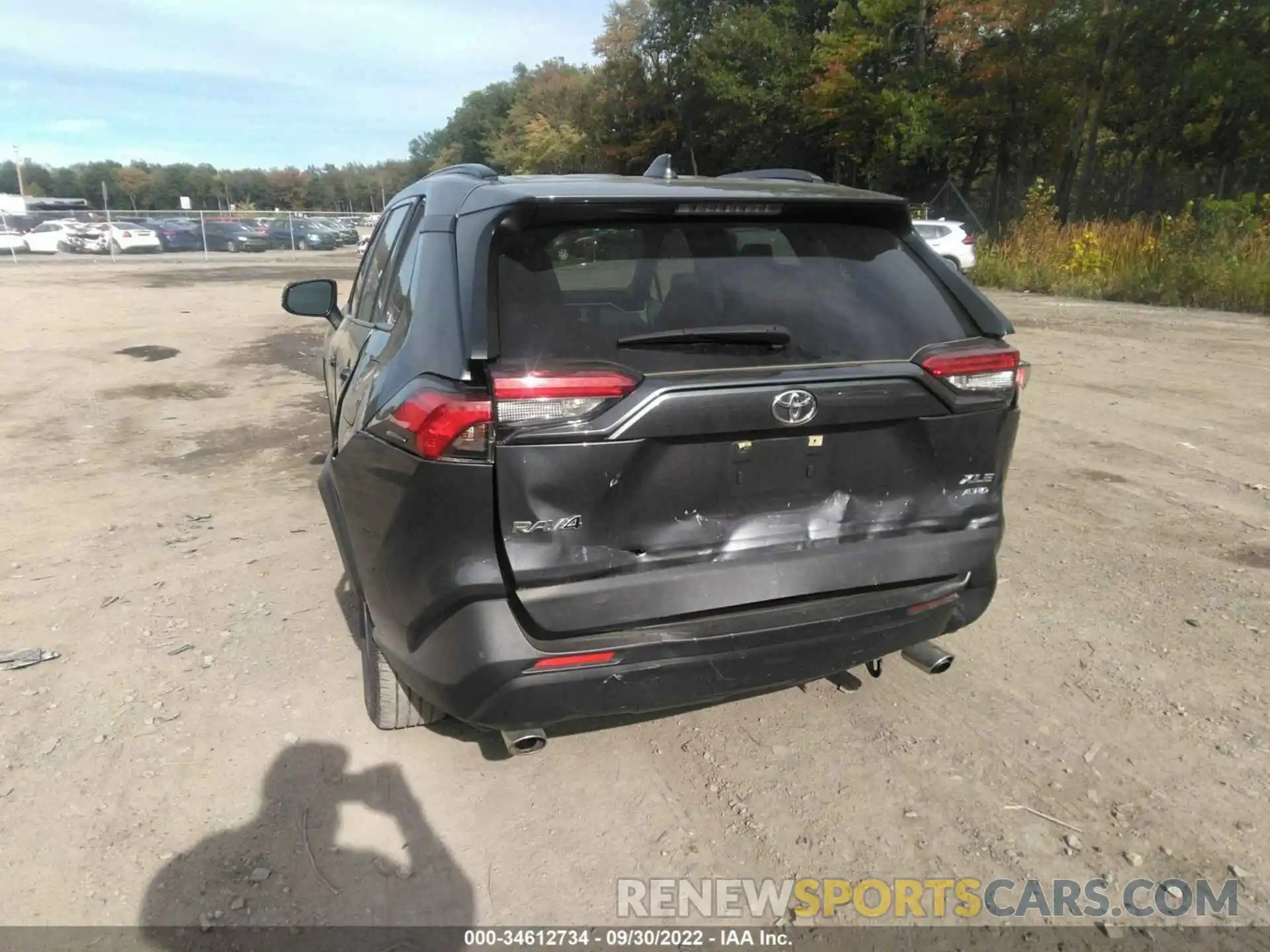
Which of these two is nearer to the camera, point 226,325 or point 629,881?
point 629,881

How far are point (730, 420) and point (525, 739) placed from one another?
3.44 feet

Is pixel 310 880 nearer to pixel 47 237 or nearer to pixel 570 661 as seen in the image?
pixel 570 661

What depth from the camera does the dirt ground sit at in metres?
2.47

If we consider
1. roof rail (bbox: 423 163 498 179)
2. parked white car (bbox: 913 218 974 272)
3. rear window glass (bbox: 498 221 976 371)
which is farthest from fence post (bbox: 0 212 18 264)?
rear window glass (bbox: 498 221 976 371)

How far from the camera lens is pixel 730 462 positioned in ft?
7.81

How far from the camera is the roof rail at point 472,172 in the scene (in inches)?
117

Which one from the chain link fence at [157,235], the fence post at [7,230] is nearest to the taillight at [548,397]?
the chain link fence at [157,235]

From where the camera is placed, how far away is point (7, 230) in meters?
34.4

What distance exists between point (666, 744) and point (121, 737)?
188 centimetres

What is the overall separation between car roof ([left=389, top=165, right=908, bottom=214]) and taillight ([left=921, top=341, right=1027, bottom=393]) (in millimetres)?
563

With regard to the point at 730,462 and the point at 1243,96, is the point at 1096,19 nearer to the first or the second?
the point at 1243,96

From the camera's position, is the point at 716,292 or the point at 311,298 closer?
the point at 716,292

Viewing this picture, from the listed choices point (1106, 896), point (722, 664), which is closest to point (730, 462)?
point (722, 664)

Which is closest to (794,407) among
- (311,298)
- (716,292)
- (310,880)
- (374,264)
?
(716,292)
